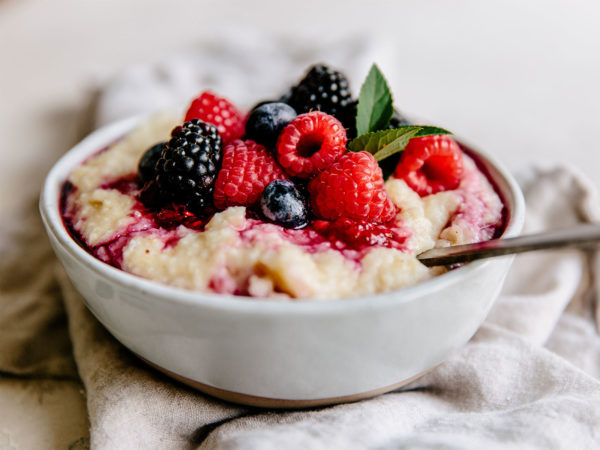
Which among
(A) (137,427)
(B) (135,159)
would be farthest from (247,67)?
(A) (137,427)

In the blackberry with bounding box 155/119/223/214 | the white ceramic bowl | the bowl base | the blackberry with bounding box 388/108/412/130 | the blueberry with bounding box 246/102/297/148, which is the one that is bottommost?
the bowl base

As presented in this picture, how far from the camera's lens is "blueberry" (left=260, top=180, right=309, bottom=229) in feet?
4.84

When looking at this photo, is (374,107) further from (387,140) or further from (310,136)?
(310,136)

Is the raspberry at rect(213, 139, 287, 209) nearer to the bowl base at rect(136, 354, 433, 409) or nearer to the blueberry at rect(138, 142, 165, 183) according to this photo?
the blueberry at rect(138, 142, 165, 183)

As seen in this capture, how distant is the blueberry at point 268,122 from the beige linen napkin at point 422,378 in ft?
2.50

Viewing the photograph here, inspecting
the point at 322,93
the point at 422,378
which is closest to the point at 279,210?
the point at 322,93

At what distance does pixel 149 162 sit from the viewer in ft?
5.65

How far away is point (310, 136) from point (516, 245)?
0.66m

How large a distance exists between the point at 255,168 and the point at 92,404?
31.2 inches

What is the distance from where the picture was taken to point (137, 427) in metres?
1.44

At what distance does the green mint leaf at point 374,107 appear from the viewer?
5.79ft

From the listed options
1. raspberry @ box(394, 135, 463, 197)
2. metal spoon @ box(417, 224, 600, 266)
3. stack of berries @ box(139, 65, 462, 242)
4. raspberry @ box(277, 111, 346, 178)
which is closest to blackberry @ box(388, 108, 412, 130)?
stack of berries @ box(139, 65, 462, 242)

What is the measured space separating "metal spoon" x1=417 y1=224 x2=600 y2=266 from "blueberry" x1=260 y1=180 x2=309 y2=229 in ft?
1.11

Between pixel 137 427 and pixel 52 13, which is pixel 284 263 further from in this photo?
pixel 52 13
